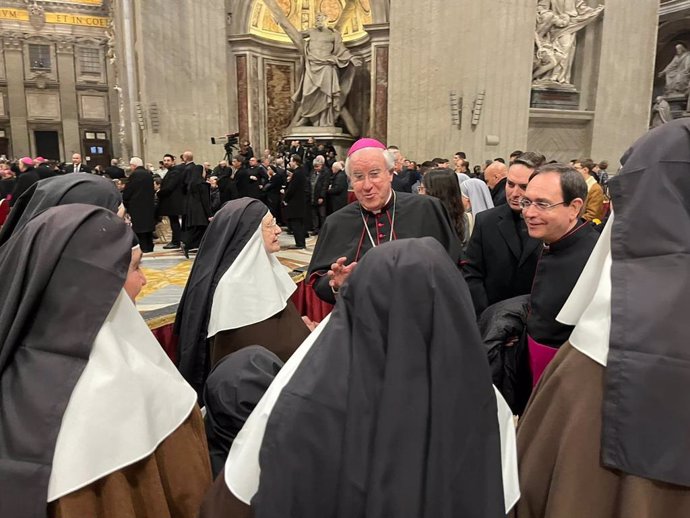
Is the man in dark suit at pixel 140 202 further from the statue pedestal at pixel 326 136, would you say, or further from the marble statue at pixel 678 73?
the marble statue at pixel 678 73

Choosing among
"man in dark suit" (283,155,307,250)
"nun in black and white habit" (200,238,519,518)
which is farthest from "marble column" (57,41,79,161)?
"nun in black and white habit" (200,238,519,518)

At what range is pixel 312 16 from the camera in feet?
51.4

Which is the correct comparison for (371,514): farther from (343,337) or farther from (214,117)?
(214,117)

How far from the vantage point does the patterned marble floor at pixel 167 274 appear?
5241 millimetres

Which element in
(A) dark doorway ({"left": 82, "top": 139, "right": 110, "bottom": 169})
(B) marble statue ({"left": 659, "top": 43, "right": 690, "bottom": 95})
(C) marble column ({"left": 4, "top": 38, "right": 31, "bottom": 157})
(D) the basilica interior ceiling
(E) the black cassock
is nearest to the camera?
(E) the black cassock

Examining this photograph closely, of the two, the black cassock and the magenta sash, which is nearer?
the magenta sash

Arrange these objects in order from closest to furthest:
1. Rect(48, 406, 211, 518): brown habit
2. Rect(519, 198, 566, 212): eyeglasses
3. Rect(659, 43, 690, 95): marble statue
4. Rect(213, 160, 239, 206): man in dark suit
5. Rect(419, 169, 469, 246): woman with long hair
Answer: Rect(48, 406, 211, 518): brown habit < Rect(519, 198, 566, 212): eyeglasses < Rect(419, 169, 469, 246): woman with long hair < Rect(213, 160, 239, 206): man in dark suit < Rect(659, 43, 690, 95): marble statue

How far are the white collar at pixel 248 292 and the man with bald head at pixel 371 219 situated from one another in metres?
0.31

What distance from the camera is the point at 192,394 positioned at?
1.60 metres

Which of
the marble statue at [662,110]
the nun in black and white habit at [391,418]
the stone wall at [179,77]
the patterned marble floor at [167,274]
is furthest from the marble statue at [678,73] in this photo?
the nun in black and white habit at [391,418]

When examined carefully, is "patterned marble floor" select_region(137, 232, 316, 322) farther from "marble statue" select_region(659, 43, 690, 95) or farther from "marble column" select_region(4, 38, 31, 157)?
"marble column" select_region(4, 38, 31, 157)

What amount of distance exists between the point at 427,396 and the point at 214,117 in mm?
13689

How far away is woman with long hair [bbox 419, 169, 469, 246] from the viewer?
430cm

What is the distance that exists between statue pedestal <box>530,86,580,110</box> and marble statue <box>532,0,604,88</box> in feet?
0.48
